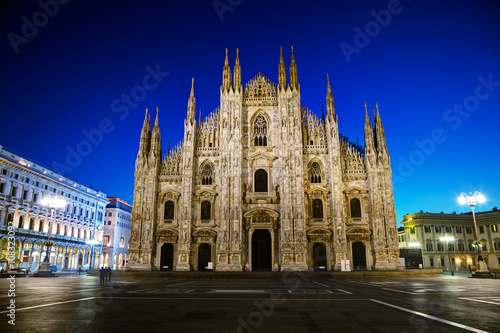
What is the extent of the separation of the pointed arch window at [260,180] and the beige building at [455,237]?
3903cm

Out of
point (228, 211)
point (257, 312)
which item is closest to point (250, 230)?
point (228, 211)

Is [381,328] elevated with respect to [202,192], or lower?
lower

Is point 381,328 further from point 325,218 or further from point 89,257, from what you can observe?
point 89,257

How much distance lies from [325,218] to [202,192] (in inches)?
564

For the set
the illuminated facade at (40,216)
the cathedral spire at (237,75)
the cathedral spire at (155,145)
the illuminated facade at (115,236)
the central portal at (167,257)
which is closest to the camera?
the central portal at (167,257)

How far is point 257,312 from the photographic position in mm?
9039

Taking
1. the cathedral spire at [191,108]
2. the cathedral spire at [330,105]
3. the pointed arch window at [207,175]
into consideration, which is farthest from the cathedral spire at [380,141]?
the cathedral spire at [191,108]

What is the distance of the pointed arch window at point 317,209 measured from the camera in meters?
38.3

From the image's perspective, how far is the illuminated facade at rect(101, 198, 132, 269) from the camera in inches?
3078

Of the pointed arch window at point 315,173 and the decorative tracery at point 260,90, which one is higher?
the decorative tracery at point 260,90

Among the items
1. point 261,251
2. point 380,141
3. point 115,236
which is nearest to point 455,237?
point 380,141

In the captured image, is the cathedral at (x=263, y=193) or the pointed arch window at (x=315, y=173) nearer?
the cathedral at (x=263, y=193)

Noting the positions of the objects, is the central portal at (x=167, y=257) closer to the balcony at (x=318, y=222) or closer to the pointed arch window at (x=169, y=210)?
the pointed arch window at (x=169, y=210)

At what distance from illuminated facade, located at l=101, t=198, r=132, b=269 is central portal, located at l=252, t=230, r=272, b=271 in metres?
50.4
